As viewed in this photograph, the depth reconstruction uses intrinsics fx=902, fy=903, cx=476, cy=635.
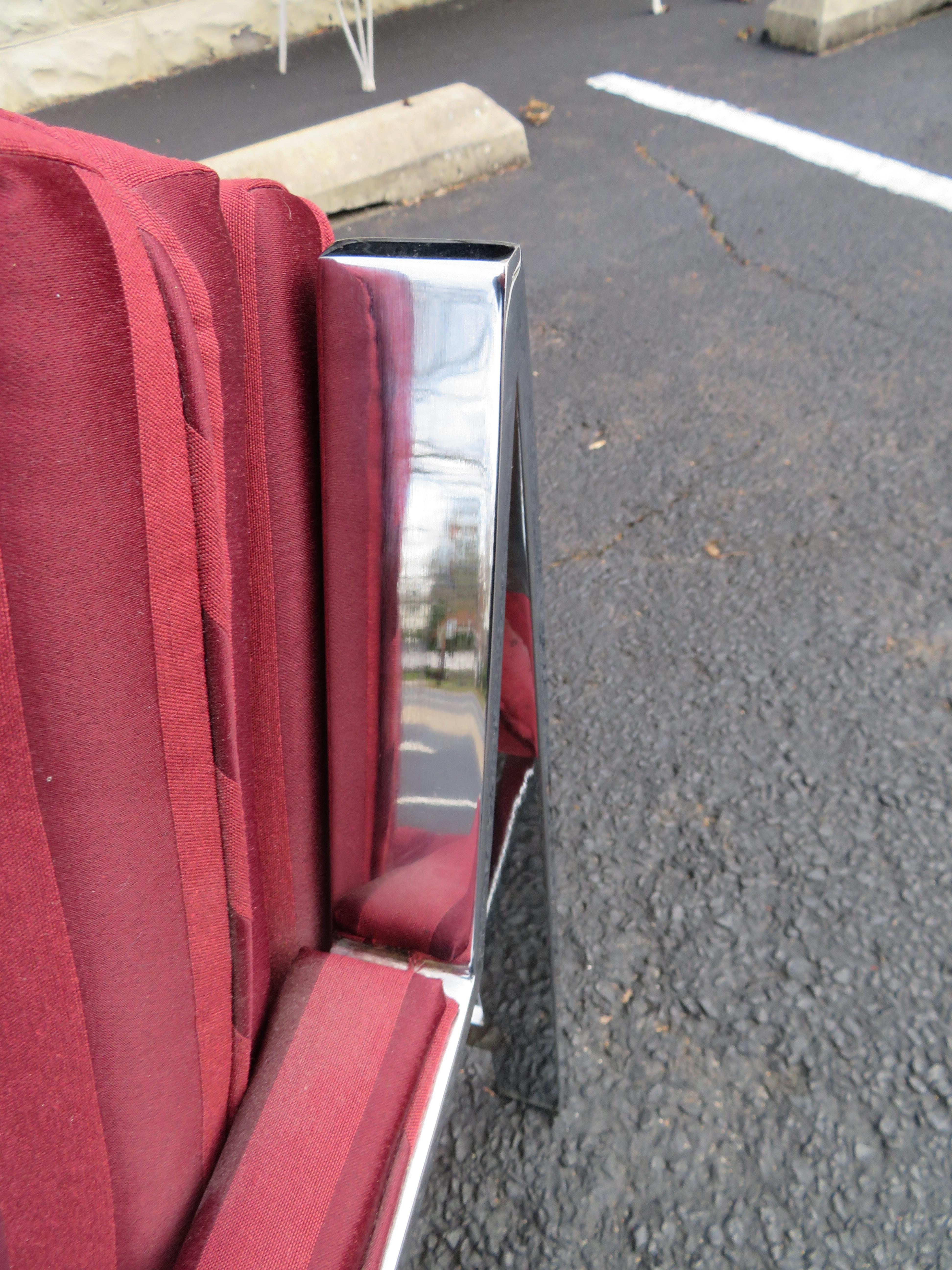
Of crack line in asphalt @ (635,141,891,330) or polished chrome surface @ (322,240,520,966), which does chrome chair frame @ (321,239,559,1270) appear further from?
crack line in asphalt @ (635,141,891,330)

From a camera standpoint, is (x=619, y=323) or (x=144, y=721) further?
(x=619, y=323)

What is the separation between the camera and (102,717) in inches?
17.6

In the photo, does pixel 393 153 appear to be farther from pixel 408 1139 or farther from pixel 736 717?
pixel 408 1139

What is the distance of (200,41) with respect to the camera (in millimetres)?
4828

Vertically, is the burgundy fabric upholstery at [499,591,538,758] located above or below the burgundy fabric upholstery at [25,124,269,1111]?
below

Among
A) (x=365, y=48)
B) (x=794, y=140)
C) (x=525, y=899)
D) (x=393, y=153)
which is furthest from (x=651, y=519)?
(x=365, y=48)

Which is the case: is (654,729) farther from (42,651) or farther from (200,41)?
(200,41)

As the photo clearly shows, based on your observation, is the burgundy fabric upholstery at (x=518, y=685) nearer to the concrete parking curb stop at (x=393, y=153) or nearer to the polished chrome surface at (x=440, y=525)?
the polished chrome surface at (x=440, y=525)

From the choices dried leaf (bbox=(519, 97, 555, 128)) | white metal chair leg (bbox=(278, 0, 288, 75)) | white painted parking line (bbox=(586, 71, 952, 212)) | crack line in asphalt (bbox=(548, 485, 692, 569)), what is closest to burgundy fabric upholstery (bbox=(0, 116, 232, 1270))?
crack line in asphalt (bbox=(548, 485, 692, 569))

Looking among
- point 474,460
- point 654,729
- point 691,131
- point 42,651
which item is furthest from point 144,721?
point 691,131

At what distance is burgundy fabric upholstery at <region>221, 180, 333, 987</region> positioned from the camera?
546mm

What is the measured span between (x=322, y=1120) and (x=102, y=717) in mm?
316

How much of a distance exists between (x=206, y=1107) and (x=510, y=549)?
43 centimetres

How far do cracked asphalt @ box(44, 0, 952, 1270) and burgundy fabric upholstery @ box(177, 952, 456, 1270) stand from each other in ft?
1.78
